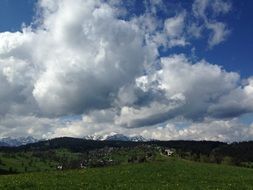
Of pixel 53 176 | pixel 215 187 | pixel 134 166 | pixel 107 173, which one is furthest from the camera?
pixel 134 166

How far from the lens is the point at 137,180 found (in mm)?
46188

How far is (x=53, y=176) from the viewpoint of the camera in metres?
49.4

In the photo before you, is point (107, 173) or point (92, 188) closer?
point (92, 188)

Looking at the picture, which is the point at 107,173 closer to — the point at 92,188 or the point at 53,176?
the point at 53,176

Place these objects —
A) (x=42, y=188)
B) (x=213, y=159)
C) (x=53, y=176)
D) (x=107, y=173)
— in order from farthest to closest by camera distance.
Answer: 1. (x=213, y=159)
2. (x=107, y=173)
3. (x=53, y=176)
4. (x=42, y=188)

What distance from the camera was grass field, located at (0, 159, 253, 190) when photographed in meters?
40.5

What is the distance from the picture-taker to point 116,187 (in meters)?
39.9

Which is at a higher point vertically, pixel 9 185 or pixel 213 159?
pixel 213 159

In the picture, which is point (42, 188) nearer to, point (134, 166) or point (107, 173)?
point (107, 173)

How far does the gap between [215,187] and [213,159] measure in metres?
127

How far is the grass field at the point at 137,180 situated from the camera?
133ft

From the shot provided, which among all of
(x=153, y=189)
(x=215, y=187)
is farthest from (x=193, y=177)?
(x=153, y=189)

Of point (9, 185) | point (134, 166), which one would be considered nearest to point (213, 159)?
point (134, 166)

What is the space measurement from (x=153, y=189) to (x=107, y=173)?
1531 centimetres
